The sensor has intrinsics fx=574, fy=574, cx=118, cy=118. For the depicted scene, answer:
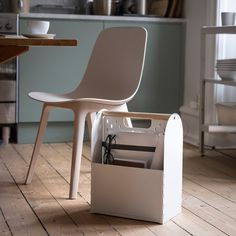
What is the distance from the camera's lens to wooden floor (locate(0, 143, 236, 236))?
2359 millimetres

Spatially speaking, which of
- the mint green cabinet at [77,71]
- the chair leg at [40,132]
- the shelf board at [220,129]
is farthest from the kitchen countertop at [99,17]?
the chair leg at [40,132]

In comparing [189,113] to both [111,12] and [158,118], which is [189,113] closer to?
[111,12]

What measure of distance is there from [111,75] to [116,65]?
64 mm

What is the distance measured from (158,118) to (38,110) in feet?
6.21

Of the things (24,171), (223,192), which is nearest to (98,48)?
(24,171)

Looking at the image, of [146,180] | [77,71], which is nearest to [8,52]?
[146,180]

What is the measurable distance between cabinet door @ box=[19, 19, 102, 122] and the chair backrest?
0.94 metres

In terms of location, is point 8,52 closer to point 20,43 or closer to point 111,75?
point 20,43

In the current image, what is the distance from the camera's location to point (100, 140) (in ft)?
8.61

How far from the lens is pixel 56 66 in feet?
14.0

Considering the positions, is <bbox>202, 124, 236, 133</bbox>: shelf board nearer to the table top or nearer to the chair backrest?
the chair backrest

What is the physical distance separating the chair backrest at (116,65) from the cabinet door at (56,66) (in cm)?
94

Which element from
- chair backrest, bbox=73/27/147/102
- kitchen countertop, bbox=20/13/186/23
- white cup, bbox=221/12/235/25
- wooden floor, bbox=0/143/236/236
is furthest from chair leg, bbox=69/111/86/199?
kitchen countertop, bbox=20/13/186/23

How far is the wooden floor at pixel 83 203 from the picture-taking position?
2.36 m
